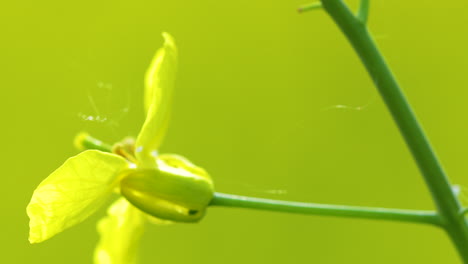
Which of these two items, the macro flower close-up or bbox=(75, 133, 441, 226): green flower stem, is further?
bbox=(75, 133, 441, 226): green flower stem

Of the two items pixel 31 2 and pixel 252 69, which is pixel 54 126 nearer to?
pixel 31 2

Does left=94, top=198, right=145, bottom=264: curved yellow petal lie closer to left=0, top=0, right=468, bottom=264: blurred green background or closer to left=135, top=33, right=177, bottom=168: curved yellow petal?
left=135, top=33, right=177, bottom=168: curved yellow petal

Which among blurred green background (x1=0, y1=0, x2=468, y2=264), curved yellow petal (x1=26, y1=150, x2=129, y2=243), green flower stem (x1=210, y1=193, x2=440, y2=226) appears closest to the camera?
curved yellow petal (x1=26, y1=150, x2=129, y2=243)

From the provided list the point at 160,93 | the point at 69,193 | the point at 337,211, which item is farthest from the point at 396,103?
the point at 69,193

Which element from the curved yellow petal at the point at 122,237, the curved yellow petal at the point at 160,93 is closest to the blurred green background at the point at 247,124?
the curved yellow petal at the point at 122,237

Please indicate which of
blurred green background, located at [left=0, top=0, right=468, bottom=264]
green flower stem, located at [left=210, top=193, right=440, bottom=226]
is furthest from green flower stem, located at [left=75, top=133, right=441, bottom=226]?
blurred green background, located at [left=0, top=0, right=468, bottom=264]

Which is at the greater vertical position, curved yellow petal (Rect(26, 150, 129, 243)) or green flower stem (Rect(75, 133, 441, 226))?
curved yellow petal (Rect(26, 150, 129, 243))

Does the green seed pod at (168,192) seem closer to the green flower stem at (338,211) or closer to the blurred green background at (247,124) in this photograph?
the green flower stem at (338,211)

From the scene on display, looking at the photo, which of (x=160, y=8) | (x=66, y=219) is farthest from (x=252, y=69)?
(x=66, y=219)

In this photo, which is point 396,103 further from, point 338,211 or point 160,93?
point 160,93
